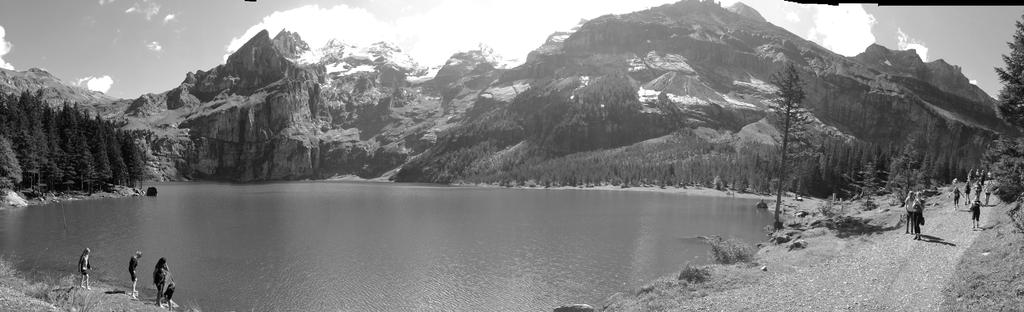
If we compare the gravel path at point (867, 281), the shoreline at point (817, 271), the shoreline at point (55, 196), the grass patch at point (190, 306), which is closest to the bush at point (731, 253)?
the shoreline at point (817, 271)

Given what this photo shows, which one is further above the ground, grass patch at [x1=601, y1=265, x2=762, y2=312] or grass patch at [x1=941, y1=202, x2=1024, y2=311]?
grass patch at [x1=941, y1=202, x2=1024, y2=311]

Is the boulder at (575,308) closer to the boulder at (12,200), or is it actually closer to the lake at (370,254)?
the lake at (370,254)

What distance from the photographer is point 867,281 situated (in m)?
22.6

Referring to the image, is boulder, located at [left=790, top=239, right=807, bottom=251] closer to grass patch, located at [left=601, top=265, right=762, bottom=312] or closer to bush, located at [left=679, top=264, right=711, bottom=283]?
grass patch, located at [left=601, top=265, right=762, bottom=312]

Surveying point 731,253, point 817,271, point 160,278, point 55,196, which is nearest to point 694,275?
point 817,271

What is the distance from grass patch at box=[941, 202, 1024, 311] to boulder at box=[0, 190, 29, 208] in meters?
121

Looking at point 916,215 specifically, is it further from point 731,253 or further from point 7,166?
point 7,166

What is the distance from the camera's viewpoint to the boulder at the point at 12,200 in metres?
88.6

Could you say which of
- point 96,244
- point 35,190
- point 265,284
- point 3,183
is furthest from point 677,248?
point 35,190

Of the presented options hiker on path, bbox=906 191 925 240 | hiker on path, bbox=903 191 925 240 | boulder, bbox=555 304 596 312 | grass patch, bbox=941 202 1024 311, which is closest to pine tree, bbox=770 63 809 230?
hiker on path, bbox=903 191 925 240

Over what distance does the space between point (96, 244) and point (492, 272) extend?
44.1m

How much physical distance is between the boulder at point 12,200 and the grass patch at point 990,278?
12066cm

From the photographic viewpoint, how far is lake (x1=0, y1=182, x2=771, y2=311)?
3956 cm

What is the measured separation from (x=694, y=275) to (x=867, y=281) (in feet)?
28.1
